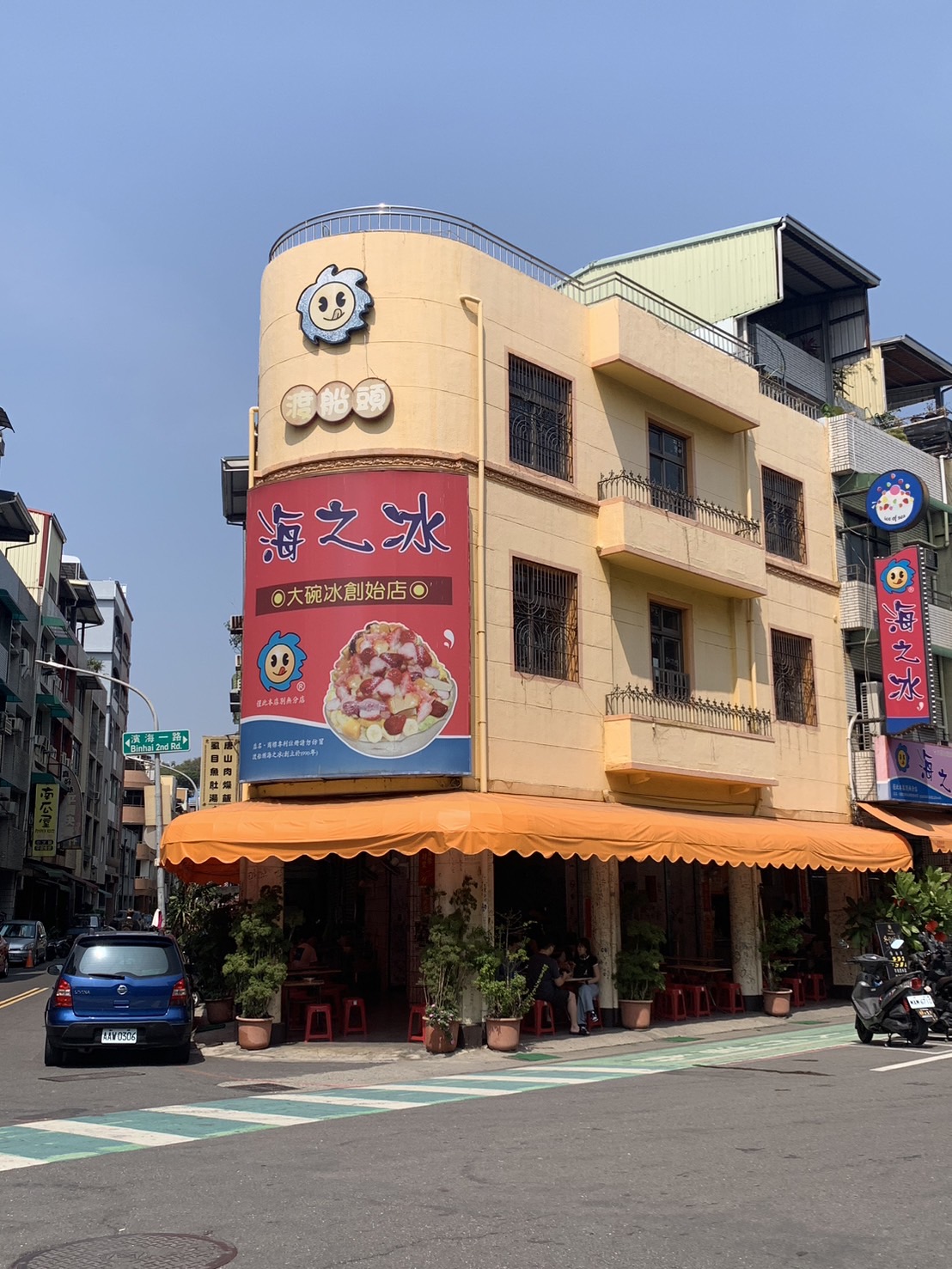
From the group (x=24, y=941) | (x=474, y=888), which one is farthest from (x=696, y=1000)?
(x=24, y=941)

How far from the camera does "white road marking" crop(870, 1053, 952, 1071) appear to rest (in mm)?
13453

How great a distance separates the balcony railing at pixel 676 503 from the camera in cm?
2044

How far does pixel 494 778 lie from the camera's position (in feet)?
57.5

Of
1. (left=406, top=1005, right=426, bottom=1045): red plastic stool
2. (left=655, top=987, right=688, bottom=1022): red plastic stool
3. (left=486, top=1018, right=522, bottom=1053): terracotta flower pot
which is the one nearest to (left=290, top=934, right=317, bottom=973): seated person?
(left=406, top=1005, right=426, bottom=1045): red plastic stool

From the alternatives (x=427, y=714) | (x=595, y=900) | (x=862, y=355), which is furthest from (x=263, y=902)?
(x=862, y=355)

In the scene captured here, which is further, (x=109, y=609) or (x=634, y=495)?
(x=109, y=609)

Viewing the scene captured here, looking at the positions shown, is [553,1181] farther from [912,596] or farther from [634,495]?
[912,596]

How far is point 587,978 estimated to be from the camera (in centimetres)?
1866

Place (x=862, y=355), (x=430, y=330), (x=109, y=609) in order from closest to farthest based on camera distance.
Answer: (x=430, y=330)
(x=862, y=355)
(x=109, y=609)

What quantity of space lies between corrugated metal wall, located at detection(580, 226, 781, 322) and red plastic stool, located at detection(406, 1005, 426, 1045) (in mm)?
17933

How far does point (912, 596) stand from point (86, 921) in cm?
4302

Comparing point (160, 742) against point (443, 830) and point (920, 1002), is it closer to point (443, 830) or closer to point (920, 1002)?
point (443, 830)

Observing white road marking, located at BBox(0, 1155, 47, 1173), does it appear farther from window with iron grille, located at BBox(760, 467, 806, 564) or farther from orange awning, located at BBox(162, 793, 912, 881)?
window with iron grille, located at BBox(760, 467, 806, 564)

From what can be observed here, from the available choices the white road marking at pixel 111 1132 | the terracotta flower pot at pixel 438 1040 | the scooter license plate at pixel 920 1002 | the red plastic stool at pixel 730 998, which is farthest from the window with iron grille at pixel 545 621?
the white road marking at pixel 111 1132
